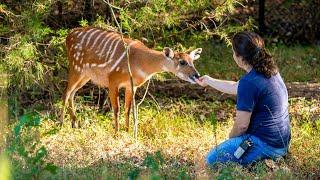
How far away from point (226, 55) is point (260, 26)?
133 cm

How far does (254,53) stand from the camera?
19.1 ft

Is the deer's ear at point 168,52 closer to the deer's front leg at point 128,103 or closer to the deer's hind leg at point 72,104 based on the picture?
the deer's front leg at point 128,103

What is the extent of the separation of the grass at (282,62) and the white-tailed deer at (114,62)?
2.80 meters

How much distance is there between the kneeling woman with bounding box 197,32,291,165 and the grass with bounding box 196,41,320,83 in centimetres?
440

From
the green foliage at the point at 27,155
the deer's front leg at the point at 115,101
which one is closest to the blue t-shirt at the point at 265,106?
the green foliage at the point at 27,155

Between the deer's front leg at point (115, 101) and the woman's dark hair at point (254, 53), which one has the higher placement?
the woman's dark hair at point (254, 53)

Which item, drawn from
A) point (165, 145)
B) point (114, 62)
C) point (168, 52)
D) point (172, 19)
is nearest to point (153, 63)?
point (168, 52)

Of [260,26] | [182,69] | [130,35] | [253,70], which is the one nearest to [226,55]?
[260,26]

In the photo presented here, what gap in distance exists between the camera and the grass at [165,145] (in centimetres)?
529

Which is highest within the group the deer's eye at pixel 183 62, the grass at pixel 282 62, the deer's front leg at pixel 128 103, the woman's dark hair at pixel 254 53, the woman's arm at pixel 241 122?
the woman's dark hair at pixel 254 53

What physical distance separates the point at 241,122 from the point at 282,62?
5.44 metres

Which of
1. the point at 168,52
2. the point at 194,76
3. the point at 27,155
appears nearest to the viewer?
the point at 27,155

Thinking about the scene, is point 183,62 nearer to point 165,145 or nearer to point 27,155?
point 165,145

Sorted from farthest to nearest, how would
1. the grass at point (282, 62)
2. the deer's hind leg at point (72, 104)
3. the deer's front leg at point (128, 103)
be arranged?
the grass at point (282, 62), the deer's hind leg at point (72, 104), the deer's front leg at point (128, 103)
